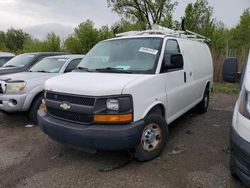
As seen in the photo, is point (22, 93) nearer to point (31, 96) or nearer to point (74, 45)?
point (31, 96)

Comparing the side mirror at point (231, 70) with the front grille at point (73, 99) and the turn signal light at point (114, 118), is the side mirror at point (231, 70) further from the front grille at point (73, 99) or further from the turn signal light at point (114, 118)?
the front grille at point (73, 99)

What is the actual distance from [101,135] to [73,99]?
68 cm

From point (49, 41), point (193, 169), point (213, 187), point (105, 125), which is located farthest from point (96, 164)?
point (49, 41)

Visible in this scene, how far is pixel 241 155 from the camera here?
236 centimetres

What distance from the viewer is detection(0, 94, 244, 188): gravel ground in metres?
3.07

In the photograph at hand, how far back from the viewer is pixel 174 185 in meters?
2.97

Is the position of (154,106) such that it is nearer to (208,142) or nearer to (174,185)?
(174,185)

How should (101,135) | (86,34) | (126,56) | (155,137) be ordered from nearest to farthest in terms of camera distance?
(101,135) < (155,137) < (126,56) < (86,34)

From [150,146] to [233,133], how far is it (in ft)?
4.58

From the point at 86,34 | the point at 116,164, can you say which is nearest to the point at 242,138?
the point at 116,164

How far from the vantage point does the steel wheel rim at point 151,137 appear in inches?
137

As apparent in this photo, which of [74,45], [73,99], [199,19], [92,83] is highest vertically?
[199,19]

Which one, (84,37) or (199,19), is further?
(84,37)

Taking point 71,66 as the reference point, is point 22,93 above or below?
below
